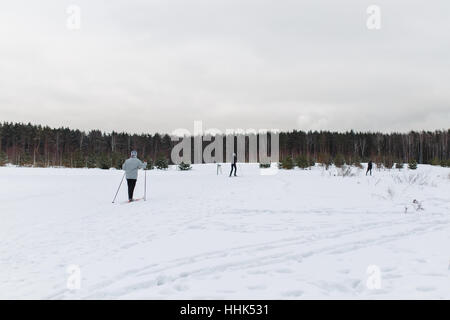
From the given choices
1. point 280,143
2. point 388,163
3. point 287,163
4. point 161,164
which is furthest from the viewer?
point 280,143

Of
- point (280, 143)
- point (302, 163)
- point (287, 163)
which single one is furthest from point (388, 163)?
point (280, 143)

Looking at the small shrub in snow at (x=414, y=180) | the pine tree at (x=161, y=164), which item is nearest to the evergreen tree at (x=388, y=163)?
the small shrub in snow at (x=414, y=180)

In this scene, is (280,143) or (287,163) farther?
(280,143)

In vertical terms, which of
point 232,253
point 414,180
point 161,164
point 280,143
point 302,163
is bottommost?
point 232,253

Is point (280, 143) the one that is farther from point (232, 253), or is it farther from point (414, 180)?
point (232, 253)

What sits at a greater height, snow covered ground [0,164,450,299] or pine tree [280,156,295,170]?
pine tree [280,156,295,170]

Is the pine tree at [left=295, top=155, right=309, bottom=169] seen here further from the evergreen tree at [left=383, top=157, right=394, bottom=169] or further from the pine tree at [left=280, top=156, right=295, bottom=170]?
the evergreen tree at [left=383, top=157, right=394, bottom=169]

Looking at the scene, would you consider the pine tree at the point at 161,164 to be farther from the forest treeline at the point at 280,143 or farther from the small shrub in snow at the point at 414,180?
the forest treeline at the point at 280,143

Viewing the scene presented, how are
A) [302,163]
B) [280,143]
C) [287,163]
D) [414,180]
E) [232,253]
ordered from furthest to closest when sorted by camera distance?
[280,143] < [302,163] < [287,163] < [414,180] < [232,253]

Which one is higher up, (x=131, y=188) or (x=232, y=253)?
(x=131, y=188)

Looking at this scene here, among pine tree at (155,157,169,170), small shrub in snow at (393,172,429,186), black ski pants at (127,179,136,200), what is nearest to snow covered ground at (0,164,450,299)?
black ski pants at (127,179,136,200)

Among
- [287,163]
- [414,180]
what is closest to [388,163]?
[287,163]
